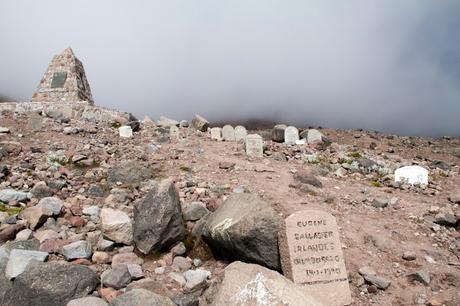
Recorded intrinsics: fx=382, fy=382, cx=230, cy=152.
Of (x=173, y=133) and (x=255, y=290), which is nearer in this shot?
(x=255, y=290)

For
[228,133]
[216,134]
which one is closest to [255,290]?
[216,134]

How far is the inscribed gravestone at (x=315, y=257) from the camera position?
6.09 m

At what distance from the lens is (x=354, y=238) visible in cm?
761

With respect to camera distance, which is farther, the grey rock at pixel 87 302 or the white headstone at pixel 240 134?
the white headstone at pixel 240 134

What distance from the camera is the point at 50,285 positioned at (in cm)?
536

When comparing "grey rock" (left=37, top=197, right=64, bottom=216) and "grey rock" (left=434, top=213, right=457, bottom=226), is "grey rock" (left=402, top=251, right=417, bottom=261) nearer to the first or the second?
"grey rock" (left=434, top=213, right=457, bottom=226)

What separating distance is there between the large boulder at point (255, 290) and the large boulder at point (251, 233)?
168 cm

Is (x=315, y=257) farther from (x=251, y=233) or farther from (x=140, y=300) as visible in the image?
(x=140, y=300)

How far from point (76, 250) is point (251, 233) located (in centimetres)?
303

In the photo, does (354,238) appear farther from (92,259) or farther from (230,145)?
(230,145)

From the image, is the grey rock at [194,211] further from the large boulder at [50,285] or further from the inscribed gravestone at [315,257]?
the large boulder at [50,285]

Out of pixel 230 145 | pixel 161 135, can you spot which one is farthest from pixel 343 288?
pixel 161 135

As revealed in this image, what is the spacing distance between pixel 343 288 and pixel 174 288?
2.70 m

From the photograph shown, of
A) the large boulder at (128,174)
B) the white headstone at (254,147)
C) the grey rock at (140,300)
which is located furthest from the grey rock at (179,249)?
the white headstone at (254,147)
